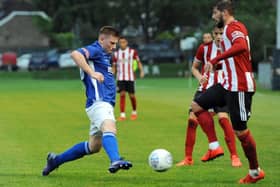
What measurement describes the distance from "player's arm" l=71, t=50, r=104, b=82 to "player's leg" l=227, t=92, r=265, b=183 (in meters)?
1.59

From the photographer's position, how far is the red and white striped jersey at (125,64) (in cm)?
2128

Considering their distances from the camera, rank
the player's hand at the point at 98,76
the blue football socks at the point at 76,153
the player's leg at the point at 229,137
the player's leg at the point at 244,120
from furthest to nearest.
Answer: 1. the player's leg at the point at 229,137
2. the blue football socks at the point at 76,153
3. the player's leg at the point at 244,120
4. the player's hand at the point at 98,76

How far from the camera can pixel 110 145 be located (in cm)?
980

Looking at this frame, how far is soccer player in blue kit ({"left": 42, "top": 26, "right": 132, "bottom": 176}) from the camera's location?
32.3ft

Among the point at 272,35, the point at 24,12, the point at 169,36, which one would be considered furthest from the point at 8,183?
the point at 24,12

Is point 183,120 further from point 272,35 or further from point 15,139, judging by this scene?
point 272,35

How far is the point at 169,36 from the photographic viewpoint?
8644 cm

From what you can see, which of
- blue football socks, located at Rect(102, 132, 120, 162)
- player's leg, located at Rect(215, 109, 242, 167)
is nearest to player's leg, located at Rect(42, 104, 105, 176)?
blue football socks, located at Rect(102, 132, 120, 162)

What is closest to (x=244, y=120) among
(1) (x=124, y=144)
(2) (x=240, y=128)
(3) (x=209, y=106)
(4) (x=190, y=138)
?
(2) (x=240, y=128)

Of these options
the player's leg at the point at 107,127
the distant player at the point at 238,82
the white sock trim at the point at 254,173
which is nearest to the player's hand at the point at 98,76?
the player's leg at the point at 107,127

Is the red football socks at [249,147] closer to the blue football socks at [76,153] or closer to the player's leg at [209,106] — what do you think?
the player's leg at [209,106]

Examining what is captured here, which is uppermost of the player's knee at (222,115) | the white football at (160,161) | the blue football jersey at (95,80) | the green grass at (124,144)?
the blue football jersey at (95,80)

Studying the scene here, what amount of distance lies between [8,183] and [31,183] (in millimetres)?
276

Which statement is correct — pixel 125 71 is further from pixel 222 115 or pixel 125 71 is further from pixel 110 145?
pixel 110 145
